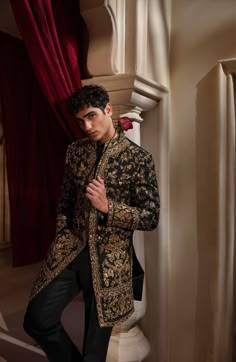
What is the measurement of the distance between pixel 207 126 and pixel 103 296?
0.97 m

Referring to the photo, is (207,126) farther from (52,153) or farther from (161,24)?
(52,153)

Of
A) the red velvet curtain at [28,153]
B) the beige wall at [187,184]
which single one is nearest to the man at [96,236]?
the beige wall at [187,184]

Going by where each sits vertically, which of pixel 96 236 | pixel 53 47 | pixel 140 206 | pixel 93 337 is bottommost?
pixel 93 337

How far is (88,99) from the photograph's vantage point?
51.1 inches

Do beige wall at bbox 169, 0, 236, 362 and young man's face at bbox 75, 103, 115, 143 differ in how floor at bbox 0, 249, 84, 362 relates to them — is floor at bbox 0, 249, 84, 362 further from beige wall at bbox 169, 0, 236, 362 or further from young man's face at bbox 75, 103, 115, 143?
young man's face at bbox 75, 103, 115, 143

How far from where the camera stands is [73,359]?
55.2 inches

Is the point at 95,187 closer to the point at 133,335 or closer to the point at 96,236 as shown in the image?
the point at 96,236

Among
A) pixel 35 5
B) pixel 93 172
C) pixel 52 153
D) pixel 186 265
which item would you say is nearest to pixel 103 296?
pixel 93 172

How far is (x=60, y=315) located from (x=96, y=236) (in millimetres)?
315

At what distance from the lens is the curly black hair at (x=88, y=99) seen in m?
1.30

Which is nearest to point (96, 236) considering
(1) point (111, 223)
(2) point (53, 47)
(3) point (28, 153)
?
(1) point (111, 223)

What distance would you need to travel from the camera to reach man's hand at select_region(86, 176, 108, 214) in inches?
49.4

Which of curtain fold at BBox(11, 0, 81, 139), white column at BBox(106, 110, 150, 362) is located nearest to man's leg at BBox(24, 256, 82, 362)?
white column at BBox(106, 110, 150, 362)

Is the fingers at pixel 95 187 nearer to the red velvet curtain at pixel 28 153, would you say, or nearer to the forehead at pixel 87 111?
the forehead at pixel 87 111
